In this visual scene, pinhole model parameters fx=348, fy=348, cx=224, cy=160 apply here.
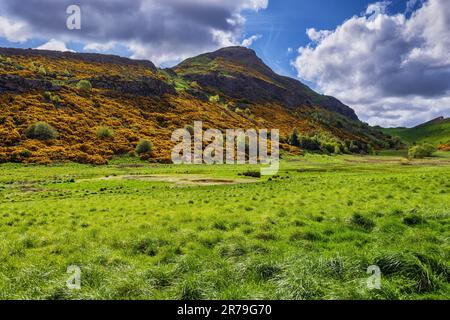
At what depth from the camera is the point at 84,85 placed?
12975cm

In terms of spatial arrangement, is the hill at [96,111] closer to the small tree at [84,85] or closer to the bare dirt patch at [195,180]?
the small tree at [84,85]

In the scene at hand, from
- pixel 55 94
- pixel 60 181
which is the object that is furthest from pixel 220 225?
pixel 55 94

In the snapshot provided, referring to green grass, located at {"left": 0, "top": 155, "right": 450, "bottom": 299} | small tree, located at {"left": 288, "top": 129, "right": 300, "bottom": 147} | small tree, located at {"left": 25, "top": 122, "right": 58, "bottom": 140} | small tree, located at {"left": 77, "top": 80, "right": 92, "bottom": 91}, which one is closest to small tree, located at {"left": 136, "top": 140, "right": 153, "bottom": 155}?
small tree, located at {"left": 25, "top": 122, "right": 58, "bottom": 140}

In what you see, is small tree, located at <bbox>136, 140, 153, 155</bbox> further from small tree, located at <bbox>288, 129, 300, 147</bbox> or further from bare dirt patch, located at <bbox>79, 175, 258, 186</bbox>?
small tree, located at <bbox>288, 129, 300, 147</bbox>

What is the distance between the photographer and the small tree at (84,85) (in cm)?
12743

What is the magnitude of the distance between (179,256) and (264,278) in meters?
3.44

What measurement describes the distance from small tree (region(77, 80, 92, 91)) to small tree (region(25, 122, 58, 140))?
43326 mm

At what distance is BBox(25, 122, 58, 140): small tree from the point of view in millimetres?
85500

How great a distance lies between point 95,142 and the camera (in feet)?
298

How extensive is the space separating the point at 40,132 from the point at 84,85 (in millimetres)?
49007

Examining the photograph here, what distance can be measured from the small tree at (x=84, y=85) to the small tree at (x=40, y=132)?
43.3 metres

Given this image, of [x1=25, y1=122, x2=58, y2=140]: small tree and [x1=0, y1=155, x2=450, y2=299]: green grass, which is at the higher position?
[x1=25, y1=122, x2=58, y2=140]: small tree

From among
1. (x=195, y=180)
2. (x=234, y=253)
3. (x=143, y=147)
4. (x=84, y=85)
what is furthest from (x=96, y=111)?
(x=234, y=253)

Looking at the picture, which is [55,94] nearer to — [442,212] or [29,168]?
[29,168]
